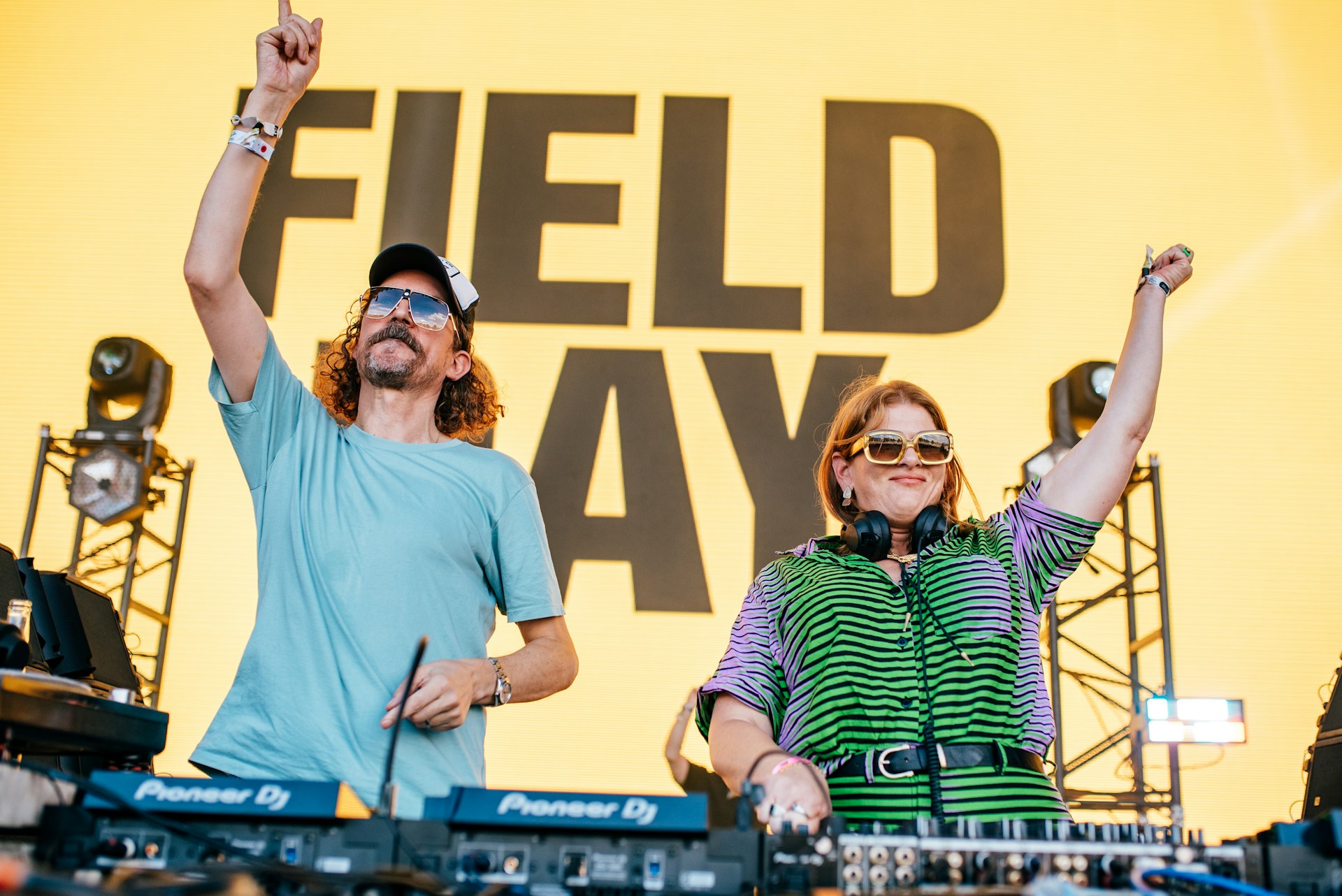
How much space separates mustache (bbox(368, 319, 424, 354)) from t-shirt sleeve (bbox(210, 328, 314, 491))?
160 millimetres

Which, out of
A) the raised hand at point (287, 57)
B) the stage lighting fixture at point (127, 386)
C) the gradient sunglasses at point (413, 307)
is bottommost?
the gradient sunglasses at point (413, 307)

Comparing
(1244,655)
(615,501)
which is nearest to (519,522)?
(615,501)

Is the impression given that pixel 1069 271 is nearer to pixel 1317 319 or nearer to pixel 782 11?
pixel 1317 319

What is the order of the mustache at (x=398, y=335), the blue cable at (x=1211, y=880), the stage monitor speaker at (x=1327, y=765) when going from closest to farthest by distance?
1. the blue cable at (x=1211, y=880)
2. the mustache at (x=398, y=335)
3. the stage monitor speaker at (x=1327, y=765)

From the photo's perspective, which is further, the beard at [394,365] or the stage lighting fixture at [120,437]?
the stage lighting fixture at [120,437]

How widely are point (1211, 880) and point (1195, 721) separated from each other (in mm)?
4067

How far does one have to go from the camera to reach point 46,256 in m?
5.58

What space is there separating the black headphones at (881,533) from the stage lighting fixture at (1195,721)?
340cm

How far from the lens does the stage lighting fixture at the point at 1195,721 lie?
4.64 m

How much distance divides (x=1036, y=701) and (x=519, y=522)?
828 millimetres

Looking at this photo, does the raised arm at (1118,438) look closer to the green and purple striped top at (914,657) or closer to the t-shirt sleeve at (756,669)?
the green and purple striped top at (914,657)

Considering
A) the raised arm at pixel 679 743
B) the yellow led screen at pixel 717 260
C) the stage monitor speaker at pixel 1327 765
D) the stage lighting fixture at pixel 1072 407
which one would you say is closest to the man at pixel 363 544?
the stage monitor speaker at pixel 1327 765

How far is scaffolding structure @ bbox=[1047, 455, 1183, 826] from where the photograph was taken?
4.64 metres

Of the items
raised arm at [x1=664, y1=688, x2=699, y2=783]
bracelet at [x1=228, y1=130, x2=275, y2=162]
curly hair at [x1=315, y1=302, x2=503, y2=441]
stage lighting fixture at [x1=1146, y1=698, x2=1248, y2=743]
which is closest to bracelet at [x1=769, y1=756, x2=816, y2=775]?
curly hair at [x1=315, y1=302, x2=503, y2=441]
